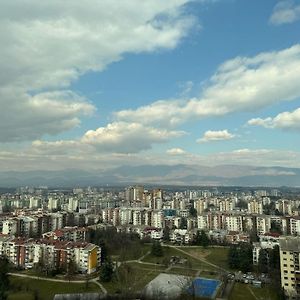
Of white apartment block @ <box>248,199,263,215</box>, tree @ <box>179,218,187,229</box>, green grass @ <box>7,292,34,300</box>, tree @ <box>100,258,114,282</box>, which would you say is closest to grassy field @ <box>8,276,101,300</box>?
green grass @ <box>7,292,34,300</box>

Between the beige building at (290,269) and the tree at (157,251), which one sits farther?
the tree at (157,251)

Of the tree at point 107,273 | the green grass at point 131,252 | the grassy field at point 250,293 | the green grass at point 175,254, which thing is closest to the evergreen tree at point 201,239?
the green grass at point 175,254

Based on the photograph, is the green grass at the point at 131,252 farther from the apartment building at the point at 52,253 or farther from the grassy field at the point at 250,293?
the grassy field at the point at 250,293

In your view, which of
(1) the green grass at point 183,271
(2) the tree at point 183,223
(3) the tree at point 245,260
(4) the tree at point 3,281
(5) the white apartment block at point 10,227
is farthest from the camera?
(2) the tree at point 183,223

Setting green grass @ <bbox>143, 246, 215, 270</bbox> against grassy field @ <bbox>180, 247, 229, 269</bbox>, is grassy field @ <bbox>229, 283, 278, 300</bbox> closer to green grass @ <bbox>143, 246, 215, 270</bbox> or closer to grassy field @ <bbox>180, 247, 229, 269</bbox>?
green grass @ <bbox>143, 246, 215, 270</bbox>

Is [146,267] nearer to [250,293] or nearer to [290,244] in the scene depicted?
[250,293]

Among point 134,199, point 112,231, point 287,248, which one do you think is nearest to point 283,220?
point 112,231
